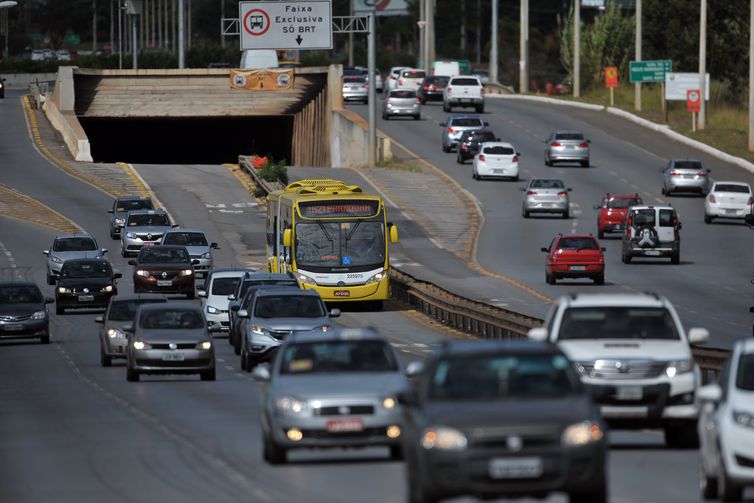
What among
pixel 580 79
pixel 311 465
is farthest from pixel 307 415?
pixel 580 79

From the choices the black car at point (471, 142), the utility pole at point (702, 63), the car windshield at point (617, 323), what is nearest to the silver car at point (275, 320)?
the car windshield at point (617, 323)

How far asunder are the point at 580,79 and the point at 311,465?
108556 mm

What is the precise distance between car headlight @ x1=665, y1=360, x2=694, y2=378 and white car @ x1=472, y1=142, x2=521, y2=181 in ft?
189

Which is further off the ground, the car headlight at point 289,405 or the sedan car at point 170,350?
the car headlight at point 289,405

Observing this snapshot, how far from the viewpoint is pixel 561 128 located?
9562 centimetres

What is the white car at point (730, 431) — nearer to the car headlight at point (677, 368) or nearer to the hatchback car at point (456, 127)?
the car headlight at point (677, 368)

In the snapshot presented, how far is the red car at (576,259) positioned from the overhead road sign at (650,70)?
53303 mm

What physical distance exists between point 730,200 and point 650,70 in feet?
120

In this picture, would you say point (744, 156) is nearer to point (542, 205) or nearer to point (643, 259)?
point (542, 205)

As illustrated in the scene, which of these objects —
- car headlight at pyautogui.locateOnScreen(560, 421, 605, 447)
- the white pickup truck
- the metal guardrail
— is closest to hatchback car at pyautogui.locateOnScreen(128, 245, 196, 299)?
the metal guardrail

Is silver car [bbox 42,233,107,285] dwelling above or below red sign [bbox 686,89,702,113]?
below

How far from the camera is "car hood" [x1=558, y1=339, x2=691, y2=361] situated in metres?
18.4

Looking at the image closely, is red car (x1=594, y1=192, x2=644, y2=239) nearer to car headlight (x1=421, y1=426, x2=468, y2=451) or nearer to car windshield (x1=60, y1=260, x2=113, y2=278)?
car windshield (x1=60, y1=260, x2=113, y2=278)

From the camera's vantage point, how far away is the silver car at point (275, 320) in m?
30.2
